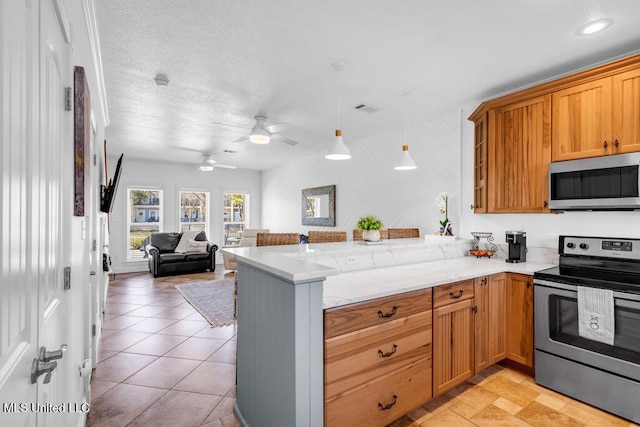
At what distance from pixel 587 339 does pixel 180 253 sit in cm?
681

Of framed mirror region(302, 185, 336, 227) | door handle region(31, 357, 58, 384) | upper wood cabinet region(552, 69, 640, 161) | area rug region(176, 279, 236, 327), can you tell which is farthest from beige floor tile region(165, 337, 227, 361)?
upper wood cabinet region(552, 69, 640, 161)

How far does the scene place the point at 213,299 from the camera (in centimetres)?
482

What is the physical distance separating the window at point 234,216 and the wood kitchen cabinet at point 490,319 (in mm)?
6820

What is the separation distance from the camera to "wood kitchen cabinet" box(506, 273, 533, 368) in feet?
8.28

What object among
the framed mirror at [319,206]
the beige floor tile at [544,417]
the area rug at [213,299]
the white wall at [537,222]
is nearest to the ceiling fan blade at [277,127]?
the framed mirror at [319,206]

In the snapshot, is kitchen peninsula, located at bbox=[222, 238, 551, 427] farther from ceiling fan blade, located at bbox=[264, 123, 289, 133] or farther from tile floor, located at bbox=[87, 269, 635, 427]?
ceiling fan blade, located at bbox=[264, 123, 289, 133]

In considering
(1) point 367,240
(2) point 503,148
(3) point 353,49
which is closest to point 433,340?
(1) point 367,240

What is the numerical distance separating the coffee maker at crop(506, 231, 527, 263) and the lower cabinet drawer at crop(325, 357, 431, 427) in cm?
155

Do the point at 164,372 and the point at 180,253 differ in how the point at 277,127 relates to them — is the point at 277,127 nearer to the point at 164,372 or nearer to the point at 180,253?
the point at 164,372

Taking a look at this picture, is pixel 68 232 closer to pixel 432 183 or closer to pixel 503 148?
pixel 503 148

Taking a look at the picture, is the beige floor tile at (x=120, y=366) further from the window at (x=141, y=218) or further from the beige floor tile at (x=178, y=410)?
the window at (x=141, y=218)

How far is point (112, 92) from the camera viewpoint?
10.9ft

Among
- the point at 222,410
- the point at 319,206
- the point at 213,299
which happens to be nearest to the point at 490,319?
the point at 222,410

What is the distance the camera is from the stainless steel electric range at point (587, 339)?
202cm
